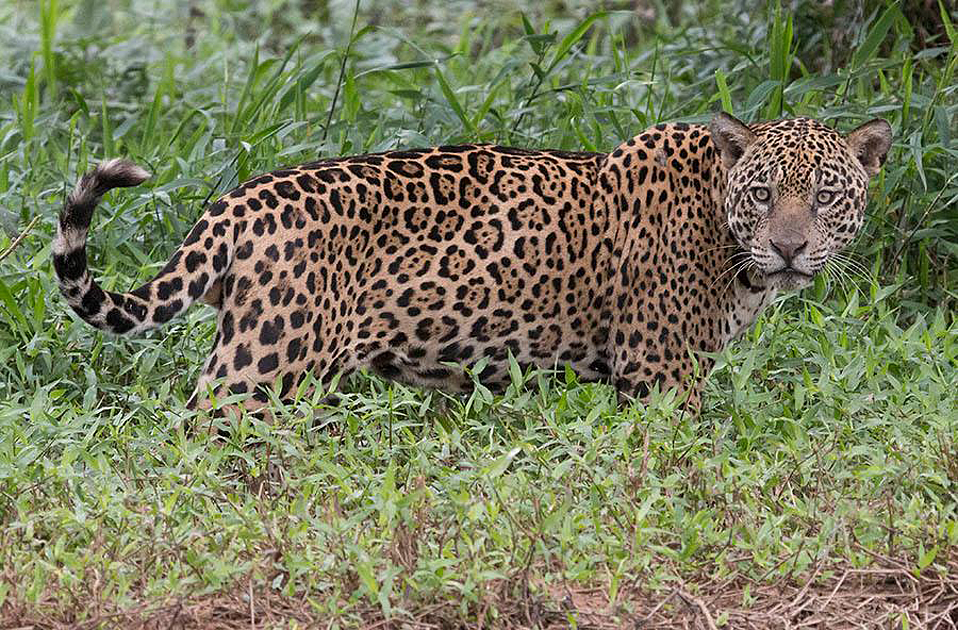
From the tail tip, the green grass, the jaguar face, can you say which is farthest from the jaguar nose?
the tail tip

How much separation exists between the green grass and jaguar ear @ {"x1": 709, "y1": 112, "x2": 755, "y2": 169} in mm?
731

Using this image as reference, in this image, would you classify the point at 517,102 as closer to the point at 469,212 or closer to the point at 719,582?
the point at 469,212

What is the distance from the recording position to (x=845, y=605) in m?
4.29

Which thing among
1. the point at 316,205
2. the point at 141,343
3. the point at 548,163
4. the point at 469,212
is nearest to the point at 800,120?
the point at 548,163

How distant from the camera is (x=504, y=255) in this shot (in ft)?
18.1

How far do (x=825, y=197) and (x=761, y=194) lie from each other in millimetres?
226

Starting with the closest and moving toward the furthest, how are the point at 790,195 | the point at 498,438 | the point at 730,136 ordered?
the point at 498,438, the point at 790,195, the point at 730,136

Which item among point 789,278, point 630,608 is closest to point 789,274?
point 789,278

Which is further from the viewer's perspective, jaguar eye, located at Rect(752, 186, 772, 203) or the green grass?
jaguar eye, located at Rect(752, 186, 772, 203)

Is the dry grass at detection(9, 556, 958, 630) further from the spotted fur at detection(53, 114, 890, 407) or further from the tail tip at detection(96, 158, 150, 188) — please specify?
the tail tip at detection(96, 158, 150, 188)

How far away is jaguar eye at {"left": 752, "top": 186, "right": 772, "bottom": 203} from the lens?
18.1 ft

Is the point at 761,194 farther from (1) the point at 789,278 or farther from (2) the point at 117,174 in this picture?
(2) the point at 117,174

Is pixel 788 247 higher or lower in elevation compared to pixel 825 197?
lower

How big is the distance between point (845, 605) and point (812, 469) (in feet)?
2.54
